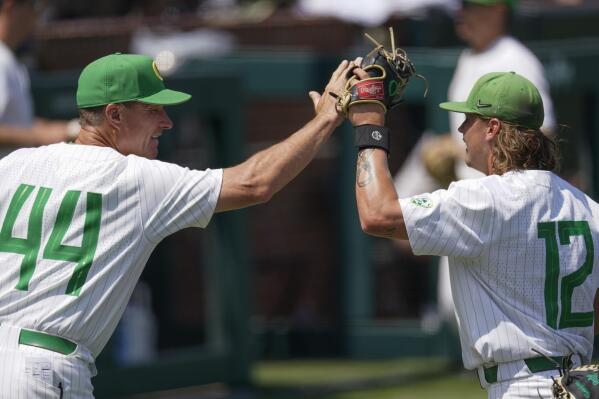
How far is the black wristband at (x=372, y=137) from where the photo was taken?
4.25 m

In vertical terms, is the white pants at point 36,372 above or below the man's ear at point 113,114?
below

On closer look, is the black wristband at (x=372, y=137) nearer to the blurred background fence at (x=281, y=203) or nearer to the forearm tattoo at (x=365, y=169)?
the forearm tattoo at (x=365, y=169)

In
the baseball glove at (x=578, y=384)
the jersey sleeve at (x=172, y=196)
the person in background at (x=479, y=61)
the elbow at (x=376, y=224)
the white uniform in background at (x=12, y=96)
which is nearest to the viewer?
the baseball glove at (x=578, y=384)

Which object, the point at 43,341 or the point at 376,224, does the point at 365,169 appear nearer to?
the point at 376,224

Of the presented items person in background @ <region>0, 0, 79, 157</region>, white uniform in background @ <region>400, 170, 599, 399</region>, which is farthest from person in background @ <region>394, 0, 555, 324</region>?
white uniform in background @ <region>400, 170, 599, 399</region>

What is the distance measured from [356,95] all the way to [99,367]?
3849 mm

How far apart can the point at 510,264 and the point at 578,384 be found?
16.2 inches

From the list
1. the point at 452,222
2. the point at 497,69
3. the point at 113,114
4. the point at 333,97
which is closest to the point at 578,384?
the point at 452,222

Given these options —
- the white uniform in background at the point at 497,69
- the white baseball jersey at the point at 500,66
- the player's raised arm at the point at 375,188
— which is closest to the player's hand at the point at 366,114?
the player's raised arm at the point at 375,188

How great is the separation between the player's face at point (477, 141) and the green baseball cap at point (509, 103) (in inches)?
1.4

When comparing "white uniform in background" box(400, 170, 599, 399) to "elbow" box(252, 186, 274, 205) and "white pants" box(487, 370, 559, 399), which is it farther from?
"elbow" box(252, 186, 274, 205)

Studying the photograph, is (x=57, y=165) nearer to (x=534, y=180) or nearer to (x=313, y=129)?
(x=313, y=129)

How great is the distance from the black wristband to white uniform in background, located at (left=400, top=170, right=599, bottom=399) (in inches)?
8.6

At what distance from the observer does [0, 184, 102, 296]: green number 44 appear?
4.19 m
